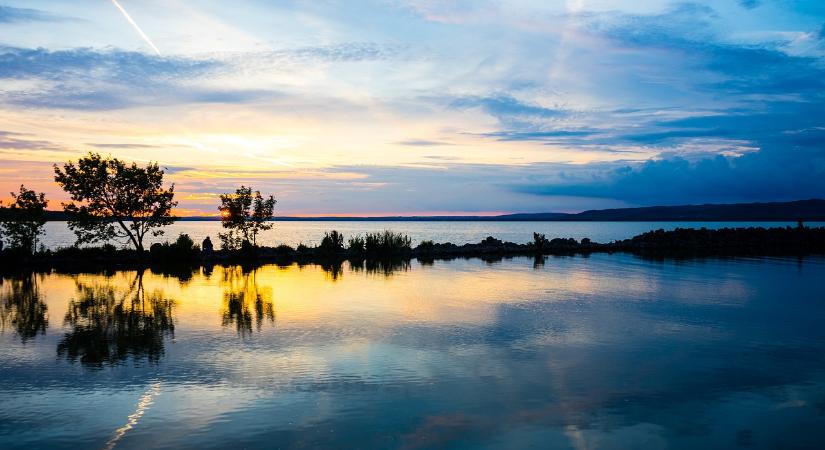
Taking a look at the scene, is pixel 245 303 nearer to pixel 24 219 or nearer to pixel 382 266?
pixel 382 266

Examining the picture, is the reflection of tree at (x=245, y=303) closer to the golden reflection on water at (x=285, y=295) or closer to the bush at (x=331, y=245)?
the golden reflection on water at (x=285, y=295)

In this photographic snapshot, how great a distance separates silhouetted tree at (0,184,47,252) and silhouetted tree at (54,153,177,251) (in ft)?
7.79

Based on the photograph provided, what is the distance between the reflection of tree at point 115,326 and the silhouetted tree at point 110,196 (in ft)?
36.4

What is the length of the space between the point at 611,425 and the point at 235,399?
523 cm

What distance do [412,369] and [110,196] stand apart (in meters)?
26.1

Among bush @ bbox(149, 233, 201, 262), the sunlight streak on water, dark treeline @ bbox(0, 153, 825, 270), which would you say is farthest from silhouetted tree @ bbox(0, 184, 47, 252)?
the sunlight streak on water

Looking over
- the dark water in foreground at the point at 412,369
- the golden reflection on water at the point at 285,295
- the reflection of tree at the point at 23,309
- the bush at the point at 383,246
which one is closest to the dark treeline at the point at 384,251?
the bush at the point at 383,246

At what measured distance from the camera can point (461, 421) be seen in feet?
25.2

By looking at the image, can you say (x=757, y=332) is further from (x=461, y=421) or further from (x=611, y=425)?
(x=461, y=421)

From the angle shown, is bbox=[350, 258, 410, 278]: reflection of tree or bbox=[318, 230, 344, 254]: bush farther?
bbox=[318, 230, 344, 254]: bush

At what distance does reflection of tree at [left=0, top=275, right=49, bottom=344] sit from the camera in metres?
13.6

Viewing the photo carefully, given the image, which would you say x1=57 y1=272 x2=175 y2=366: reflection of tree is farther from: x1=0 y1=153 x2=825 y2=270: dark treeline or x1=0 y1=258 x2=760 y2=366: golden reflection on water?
x1=0 y1=153 x2=825 y2=270: dark treeline

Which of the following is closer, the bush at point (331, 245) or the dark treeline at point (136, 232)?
the dark treeline at point (136, 232)

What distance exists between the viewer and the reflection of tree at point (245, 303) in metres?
14.3
